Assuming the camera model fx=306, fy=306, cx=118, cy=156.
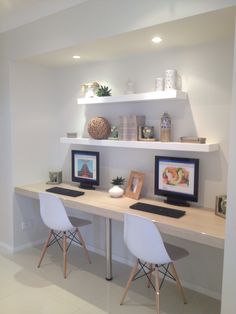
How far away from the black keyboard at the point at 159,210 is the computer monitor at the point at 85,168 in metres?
0.80

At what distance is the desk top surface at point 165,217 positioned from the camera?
209cm

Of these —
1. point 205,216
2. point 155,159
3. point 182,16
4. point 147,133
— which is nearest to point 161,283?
point 205,216

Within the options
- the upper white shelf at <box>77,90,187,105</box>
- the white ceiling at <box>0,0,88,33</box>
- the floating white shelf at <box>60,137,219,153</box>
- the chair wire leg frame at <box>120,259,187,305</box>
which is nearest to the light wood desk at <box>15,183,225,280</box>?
the chair wire leg frame at <box>120,259,187,305</box>

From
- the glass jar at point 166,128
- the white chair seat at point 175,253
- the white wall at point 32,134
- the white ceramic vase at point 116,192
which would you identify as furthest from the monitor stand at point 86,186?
the white chair seat at point 175,253

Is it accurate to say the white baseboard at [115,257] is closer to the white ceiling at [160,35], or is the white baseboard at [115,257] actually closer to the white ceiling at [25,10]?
the white ceiling at [160,35]

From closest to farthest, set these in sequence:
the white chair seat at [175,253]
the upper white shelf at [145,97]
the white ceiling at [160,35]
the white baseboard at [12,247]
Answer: the white ceiling at [160,35], the white chair seat at [175,253], the upper white shelf at [145,97], the white baseboard at [12,247]

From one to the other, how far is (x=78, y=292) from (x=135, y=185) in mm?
1106

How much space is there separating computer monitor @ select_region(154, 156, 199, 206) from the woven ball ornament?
24.6 inches

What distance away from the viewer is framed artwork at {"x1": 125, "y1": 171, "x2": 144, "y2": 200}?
296cm

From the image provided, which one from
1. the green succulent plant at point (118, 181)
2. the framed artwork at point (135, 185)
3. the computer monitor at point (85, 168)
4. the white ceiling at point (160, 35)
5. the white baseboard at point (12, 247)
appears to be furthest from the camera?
the white baseboard at point (12, 247)

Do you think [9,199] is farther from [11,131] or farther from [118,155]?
[118,155]

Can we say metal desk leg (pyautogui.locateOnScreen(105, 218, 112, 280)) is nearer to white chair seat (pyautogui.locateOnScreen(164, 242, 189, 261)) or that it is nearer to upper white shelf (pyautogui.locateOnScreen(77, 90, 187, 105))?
white chair seat (pyautogui.locateOnScreen(164, 242, 189, 261))

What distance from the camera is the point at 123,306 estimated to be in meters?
2.54

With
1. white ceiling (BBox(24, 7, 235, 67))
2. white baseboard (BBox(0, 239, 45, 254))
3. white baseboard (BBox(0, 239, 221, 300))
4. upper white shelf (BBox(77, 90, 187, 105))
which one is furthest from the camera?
white baseboard (BBox(0, 239, 45, 254))
